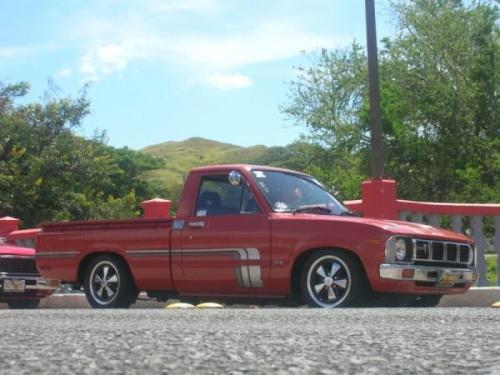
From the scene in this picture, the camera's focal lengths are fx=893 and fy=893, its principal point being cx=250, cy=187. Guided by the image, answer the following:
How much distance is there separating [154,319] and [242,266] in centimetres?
242

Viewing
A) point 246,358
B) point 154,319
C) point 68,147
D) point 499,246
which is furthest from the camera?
point 68,147

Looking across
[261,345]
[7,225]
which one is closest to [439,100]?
[7,225]

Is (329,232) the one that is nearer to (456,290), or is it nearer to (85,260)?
(456,290)

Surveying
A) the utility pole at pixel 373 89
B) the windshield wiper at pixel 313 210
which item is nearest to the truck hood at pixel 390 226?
the windshield wiper at pixel 313 210

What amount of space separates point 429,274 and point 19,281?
634 cm

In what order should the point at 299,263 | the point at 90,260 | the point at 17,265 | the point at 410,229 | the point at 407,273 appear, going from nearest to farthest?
the point at 407,273 < the point at 410,229 < the point at 299,263 < the point at 90,260 < the point at 17,265

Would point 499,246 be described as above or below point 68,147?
below

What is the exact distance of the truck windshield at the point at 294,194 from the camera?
8984mm

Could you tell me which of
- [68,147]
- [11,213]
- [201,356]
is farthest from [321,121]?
[201,356]

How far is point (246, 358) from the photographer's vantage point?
3.77m

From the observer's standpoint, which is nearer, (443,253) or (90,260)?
(443,253)

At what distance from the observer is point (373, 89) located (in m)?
17.1

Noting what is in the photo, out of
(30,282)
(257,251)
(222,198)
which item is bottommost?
(30,282)

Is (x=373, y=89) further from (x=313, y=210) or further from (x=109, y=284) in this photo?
(x=109, y=284)
